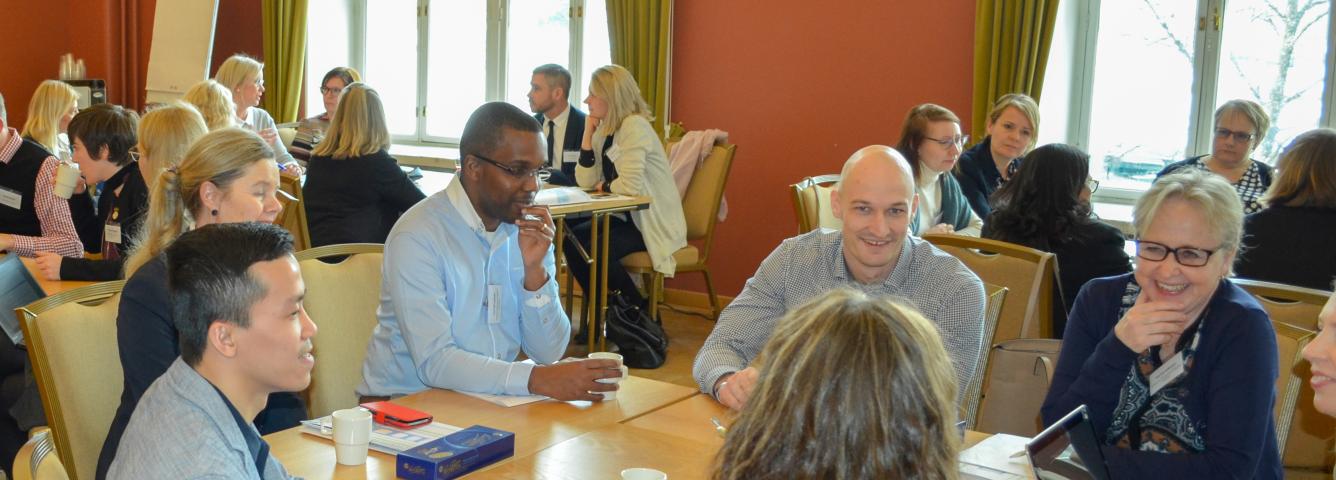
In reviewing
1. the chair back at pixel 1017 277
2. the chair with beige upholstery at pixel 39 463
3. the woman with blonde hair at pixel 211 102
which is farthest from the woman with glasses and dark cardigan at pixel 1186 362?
the woman with blonde hair at pixel 211 102

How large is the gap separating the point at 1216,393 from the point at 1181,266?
242 mm

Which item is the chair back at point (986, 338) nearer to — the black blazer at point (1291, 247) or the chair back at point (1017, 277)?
the chair back at point (1017, 277)

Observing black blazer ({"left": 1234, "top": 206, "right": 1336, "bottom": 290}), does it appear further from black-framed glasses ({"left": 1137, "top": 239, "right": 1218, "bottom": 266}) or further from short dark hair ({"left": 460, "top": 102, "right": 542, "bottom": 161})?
short dark hair ({"left": 460, "top": 102, "right": 542, "bottom": 161})

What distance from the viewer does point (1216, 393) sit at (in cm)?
207

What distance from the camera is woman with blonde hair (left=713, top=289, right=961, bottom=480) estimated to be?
1115mm

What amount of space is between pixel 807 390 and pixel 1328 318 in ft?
3.86

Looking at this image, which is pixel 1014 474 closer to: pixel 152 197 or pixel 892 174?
pixel 892 174

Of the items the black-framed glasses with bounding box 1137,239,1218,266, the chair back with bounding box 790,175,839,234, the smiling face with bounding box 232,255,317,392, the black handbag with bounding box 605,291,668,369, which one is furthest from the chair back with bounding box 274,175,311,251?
the black-framed glasses with bounding box 1137,239,1218,266

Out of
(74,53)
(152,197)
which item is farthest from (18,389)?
(74,53)

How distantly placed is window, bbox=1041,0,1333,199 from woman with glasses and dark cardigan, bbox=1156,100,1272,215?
Result: 83 millimetres

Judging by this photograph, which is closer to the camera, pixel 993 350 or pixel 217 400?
pixel 217 400

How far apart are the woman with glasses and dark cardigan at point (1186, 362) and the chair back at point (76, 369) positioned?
1.80 metres

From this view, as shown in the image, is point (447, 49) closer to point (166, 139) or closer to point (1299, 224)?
point (166, 139)

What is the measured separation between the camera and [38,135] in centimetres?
545
